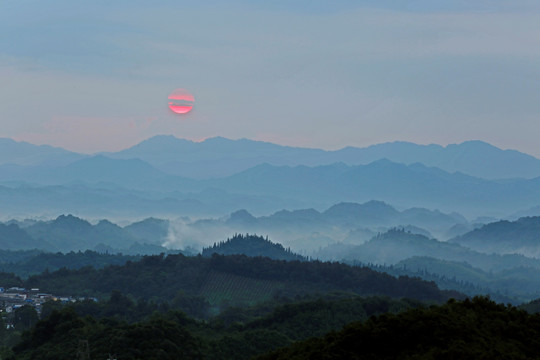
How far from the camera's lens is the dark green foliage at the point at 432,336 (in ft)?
185

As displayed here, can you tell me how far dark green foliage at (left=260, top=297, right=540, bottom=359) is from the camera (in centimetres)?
5634

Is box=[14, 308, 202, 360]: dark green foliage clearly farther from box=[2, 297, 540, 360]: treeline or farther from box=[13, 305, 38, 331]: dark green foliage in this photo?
box=[13, 305, 38, 331]: dark green foliage

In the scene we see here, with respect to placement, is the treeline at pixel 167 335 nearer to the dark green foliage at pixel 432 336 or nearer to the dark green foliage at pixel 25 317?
the dark green foliage at pixel 432 336

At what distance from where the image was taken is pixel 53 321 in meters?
118

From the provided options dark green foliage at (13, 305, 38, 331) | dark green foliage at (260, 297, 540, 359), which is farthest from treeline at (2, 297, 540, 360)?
dark green foliage at (13, 305, 38, 331)

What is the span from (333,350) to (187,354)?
49.8 metres

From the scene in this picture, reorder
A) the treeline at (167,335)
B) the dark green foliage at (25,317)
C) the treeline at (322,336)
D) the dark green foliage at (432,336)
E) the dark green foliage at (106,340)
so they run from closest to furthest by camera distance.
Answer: the dark green foliage at (432,336) → the treeline at (322,336) → the dark green foliage at (106,340) → the treeline at (167,335) → the dark green foliage at (25,317)

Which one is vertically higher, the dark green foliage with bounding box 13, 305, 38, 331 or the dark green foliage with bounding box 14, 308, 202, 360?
the dark green foliage with bounding box 14, 308, 202, 360

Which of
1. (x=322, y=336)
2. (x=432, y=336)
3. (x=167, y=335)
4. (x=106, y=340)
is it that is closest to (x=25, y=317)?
(x=106, y=340)

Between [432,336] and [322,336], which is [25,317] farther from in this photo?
[432,336]

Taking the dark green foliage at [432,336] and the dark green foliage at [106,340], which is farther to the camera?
the dark green foliage at [106,340]

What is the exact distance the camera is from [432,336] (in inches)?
2301

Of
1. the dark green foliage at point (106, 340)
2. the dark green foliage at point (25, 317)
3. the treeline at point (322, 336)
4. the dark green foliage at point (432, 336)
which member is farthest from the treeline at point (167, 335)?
the dark green foliage at point (25, 317)

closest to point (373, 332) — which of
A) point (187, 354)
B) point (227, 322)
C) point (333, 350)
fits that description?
point (333, 350)
